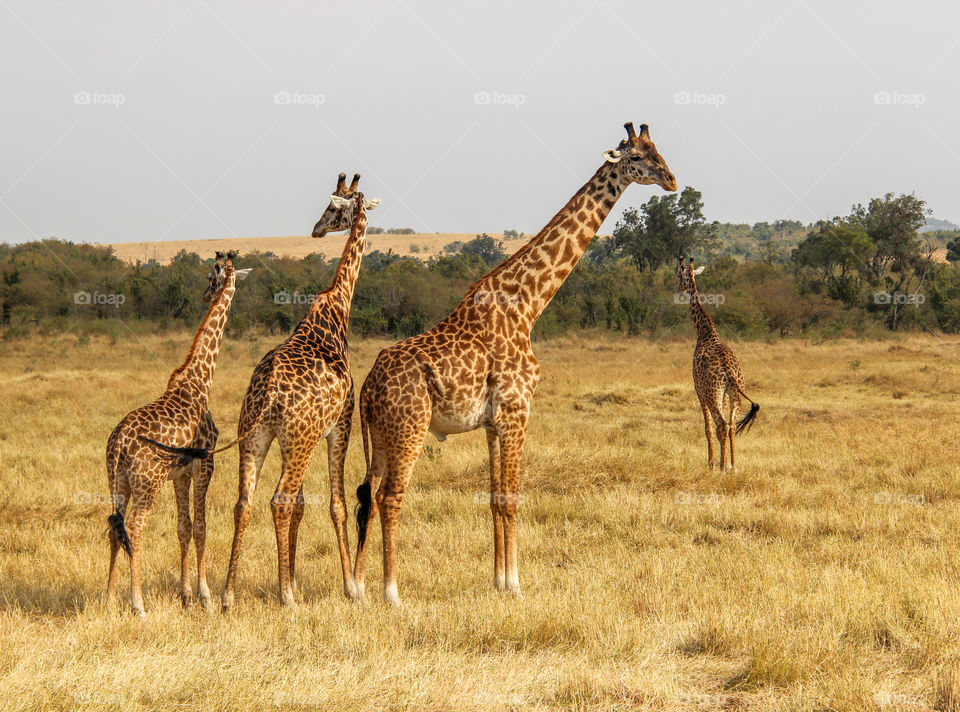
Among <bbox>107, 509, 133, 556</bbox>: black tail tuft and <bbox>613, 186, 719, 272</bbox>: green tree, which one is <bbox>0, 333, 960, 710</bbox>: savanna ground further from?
<bbox>613, 186, 719, 272</bbox>: green tree

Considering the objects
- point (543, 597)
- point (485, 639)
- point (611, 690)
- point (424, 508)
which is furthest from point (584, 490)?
point (611, 690)

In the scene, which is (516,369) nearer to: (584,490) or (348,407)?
(348,407)

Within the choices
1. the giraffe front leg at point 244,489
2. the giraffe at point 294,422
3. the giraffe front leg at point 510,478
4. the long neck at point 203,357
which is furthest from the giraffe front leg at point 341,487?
the giraffe front leg at point 510,478

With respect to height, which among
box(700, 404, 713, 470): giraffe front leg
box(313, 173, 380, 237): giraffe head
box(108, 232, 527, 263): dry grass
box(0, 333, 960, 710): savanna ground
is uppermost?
box(108, 232, 527, 263): dry grass

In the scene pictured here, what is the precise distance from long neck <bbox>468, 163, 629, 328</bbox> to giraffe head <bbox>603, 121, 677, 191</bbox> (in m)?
0.13

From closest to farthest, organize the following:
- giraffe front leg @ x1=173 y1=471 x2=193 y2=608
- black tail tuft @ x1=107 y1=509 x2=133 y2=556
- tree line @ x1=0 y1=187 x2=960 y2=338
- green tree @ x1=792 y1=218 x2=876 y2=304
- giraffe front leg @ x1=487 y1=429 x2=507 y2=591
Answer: black tail tuft @ x1=107 y1=509 x2=133 y2=556 → giraffe front leg @ x1=173 y1=471 x2=193 y2=608 → giraffe front leg @ x1=487 y1=429 x2=507 y2=591 → tree line @ x1=0 y1=187 x2=960 y2=338 → green tree @ x1=792 y1=218 x2=876 y2=304

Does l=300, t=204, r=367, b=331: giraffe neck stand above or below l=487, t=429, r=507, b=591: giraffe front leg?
above

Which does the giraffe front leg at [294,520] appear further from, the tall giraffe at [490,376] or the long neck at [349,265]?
the long neck at [349,265]

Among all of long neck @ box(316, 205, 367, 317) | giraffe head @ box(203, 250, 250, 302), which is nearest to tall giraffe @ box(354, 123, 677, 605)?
long neck @ box(316, 205, 367, 317)

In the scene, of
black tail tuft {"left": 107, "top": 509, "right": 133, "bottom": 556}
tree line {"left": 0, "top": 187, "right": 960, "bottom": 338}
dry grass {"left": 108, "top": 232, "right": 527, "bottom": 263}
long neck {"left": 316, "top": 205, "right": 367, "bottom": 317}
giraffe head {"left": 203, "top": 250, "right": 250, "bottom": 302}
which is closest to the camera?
black tail tuft {"left": 107, "top": 509, "right": 133, "bottom": 556}

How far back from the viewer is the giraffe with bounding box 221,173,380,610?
5.47 metres

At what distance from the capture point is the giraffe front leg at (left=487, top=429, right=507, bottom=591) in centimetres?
602

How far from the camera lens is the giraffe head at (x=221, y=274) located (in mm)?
6836

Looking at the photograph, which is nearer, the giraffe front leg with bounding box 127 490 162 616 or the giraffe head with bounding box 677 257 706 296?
the giraffe front leg with bounding box 127 490 162 616
